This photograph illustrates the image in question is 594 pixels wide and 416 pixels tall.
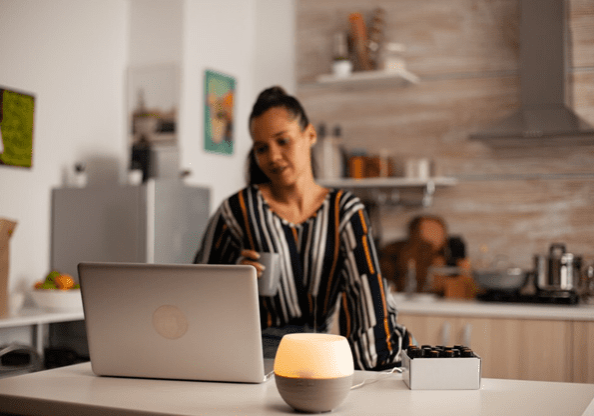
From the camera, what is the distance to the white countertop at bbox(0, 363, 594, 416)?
119 cm

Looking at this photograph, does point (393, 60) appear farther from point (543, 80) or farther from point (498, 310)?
point (498, 310)

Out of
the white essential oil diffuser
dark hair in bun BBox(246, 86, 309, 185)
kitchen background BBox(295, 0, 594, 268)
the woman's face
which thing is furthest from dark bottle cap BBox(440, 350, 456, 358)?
kitchen background BBox(295, 0, 594, 268)

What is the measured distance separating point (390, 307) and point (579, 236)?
231 centimetres

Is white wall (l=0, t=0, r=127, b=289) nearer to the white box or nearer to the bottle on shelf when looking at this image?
the bottle on shelf

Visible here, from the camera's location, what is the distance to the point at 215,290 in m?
1.32

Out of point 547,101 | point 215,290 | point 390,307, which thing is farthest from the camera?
point 547,101

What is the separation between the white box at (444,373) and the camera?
4.43 feet

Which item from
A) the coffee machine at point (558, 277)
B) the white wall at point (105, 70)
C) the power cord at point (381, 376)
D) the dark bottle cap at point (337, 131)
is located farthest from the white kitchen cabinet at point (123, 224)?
the power cord at point (381, 376)

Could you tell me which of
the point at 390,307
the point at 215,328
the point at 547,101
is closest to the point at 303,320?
the point at 390,307

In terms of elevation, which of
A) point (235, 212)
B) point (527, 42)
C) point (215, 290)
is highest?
point (527, 42)

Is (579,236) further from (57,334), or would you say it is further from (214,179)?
(57,334)

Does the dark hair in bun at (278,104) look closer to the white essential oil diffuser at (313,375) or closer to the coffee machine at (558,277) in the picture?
the white essential oil diffuser at (313,375)

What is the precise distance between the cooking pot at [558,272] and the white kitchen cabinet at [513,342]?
10.1 inches

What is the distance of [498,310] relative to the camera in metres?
3.20
